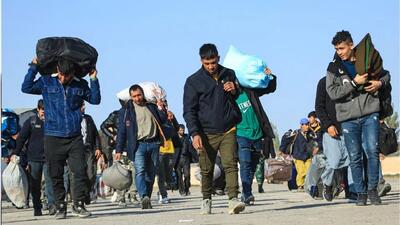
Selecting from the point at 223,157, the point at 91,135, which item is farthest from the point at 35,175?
the point at 223,157

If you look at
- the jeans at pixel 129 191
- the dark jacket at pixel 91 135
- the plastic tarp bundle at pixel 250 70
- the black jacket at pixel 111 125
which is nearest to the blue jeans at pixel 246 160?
the plastic tarp bundle at pixel 250 70

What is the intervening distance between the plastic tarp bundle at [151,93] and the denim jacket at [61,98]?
529 cm

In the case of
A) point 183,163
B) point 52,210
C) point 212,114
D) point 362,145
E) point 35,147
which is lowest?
point 52,210

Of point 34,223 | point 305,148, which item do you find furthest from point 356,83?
point 305,148

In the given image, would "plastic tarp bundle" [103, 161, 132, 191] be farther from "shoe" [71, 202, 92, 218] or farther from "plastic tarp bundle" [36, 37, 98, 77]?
"plastic tarp bundle" [36, 37, 98, 77]

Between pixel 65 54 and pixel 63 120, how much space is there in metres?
0.87

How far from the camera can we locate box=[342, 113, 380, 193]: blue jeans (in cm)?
1254

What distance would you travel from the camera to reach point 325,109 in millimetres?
13703

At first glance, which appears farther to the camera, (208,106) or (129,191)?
(129,191)

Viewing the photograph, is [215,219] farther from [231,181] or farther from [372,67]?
[372,67]

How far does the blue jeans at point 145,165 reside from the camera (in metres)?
15.4

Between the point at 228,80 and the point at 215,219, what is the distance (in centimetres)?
193

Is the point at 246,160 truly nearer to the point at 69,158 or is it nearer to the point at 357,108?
the point at 357,108

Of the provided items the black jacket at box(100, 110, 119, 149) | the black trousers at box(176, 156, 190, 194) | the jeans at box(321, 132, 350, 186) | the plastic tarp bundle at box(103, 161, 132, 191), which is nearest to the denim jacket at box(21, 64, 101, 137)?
the plastic tarp bundle at box(103, 161, 132, 191)
